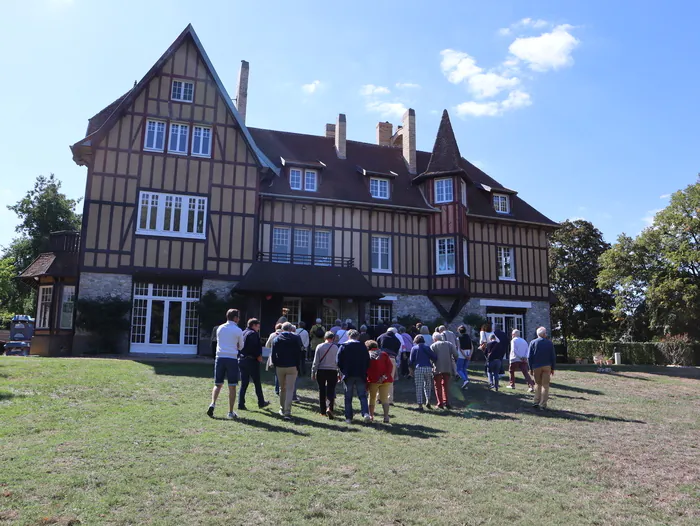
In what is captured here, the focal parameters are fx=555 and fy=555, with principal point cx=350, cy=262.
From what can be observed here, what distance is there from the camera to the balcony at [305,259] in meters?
21.4

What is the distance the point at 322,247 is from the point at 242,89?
26.0ft

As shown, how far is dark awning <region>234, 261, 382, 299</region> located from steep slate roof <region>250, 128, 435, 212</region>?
3.18 metres

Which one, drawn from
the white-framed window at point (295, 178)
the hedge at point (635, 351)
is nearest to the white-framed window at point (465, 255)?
the white-framed window at point (295, 178)

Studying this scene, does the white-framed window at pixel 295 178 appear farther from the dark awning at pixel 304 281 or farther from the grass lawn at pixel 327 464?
the grass lawn at pixel 327 464

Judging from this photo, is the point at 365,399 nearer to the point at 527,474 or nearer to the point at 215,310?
the point at 527,474

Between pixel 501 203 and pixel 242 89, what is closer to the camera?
pixel 242 89

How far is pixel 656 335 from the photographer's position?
114 feet

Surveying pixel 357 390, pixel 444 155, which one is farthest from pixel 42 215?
pixel 357 390

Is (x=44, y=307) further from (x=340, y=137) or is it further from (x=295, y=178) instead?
(x=340, y=137)

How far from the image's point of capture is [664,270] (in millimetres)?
32375

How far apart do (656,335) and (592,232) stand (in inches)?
353

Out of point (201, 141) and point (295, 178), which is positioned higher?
point (201, 141)

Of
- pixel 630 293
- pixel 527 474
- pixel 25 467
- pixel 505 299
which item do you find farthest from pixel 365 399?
pixel 630 293

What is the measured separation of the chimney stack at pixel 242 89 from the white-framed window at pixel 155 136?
15.3 feet
